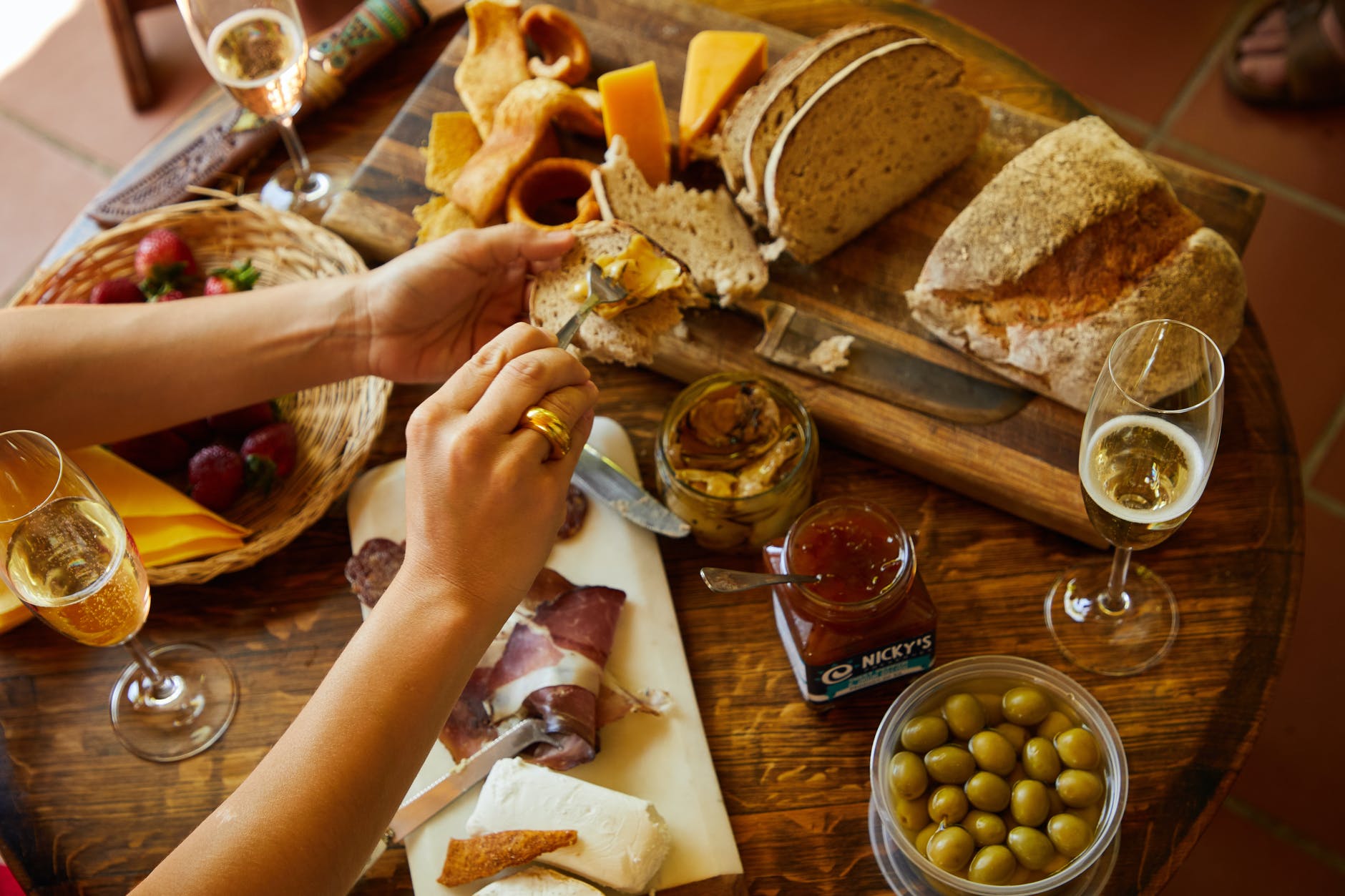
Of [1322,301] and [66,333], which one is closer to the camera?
[66,333]

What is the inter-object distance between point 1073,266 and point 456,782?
1182 mm

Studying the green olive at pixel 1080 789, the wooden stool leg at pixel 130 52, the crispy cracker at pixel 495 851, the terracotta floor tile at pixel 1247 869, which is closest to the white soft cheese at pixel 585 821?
the crispy cracker at pixel 495 851

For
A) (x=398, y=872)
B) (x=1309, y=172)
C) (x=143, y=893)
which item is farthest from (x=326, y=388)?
(x=1309, y=172)

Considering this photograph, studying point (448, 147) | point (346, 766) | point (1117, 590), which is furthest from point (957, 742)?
point (448, 147)

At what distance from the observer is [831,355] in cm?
175

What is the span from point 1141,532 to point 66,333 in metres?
1.52

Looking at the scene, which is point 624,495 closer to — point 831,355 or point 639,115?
point 831,355

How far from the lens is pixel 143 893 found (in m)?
1.07

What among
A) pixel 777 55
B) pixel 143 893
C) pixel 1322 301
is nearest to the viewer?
pixel 143 893

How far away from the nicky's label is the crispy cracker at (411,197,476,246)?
91cm

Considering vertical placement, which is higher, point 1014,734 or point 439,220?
point 439,220

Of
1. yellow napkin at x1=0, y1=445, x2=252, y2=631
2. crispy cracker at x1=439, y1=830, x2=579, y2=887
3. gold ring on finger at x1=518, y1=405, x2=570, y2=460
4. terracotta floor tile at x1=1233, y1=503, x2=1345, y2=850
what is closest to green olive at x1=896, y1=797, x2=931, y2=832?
crispy cracker at x1=439, y1=830, x2=579, y2=887

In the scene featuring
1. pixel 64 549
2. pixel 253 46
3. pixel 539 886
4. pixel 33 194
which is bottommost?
pixel 33 194

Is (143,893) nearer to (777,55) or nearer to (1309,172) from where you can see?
(777,55)
